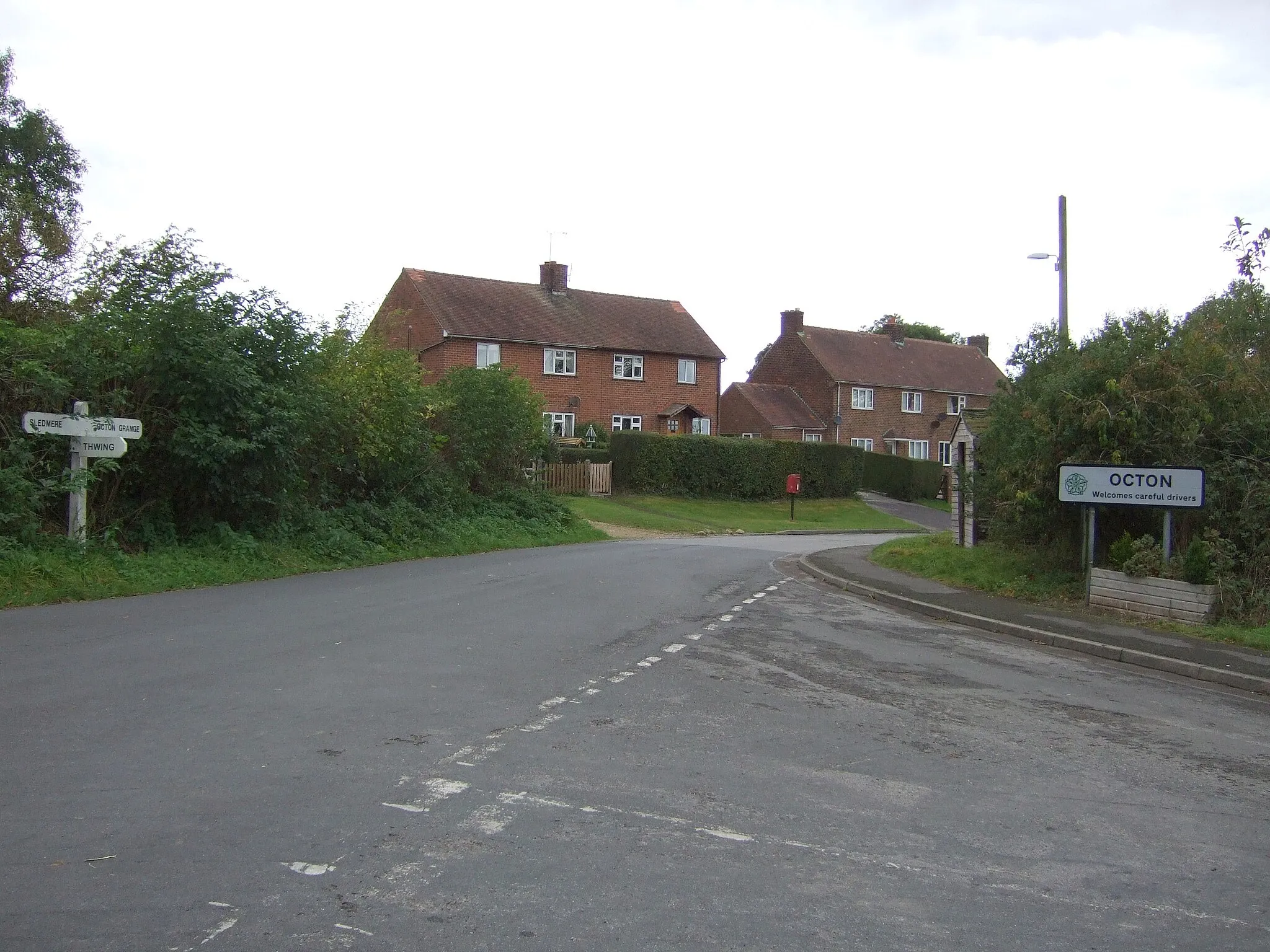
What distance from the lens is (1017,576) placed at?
58.7 feet

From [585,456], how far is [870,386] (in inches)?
1031

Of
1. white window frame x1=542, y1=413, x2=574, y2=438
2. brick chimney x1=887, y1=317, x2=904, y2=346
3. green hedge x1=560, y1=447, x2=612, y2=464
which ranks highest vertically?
brick chimney x1=887, y1=317, x2=904, y2=346

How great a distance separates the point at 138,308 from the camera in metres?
17.6

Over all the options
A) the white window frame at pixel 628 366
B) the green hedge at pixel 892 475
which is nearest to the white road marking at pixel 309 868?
the white window frame at pixel 628 366

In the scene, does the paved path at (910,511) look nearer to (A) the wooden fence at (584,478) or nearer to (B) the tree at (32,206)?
(A) the wooden fence at (584,478)

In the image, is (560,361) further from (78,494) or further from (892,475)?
(78,494)

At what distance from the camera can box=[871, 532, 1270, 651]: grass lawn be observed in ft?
43.9

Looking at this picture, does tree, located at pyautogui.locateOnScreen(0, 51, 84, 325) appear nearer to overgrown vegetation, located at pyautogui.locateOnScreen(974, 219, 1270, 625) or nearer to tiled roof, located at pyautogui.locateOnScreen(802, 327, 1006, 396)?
overgrown vegetation, located at pyautogui.locateOnScreen(974, 219, 1270, 625)

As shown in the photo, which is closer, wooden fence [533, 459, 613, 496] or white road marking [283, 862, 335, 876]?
white road marking [283, 862, 335, 876]

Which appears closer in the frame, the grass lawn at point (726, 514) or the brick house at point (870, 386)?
the grass lawn at point (726, 514)

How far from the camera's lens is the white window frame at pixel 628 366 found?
53062 mm

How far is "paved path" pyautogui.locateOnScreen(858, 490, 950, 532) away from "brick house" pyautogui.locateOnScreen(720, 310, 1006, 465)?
9.13 m

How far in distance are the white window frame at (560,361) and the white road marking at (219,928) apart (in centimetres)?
4686

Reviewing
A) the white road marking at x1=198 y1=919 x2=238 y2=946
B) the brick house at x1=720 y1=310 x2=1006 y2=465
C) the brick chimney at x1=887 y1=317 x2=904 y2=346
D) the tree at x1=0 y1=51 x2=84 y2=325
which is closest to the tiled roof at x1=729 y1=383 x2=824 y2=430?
the brick house at x1=720 y1=310 x2=1006 y2=465
